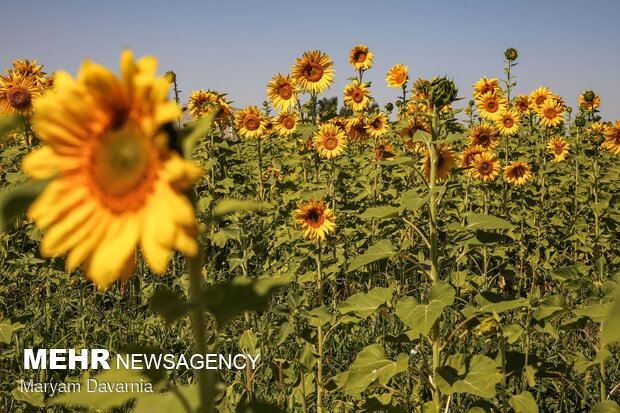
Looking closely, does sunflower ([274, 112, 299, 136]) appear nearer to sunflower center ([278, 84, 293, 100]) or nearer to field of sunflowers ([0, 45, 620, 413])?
field of sunflowers ([0, 45, 620, 413])

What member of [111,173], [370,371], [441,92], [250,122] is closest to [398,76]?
[250,122]

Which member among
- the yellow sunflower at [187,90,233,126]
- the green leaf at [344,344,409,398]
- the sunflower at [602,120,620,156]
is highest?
the yellow sunflower at [187,90,233,126]

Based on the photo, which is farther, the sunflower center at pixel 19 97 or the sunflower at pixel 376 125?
the sunflower at pixel 376 125

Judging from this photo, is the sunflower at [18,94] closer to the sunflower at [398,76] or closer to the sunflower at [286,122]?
the sunflower at [286,122]

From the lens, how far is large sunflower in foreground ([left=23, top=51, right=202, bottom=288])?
2.59 feet

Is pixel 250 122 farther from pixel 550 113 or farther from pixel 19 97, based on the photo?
pixel 550 113

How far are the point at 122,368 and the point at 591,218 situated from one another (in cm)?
629

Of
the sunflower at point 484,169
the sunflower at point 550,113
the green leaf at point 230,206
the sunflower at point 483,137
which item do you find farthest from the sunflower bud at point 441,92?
the sunflower at point 550,113

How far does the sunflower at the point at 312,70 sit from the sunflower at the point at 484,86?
96.1 inches

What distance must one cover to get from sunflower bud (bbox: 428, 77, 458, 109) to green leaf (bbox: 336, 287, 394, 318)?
2.92ft

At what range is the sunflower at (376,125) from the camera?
5.76 meters

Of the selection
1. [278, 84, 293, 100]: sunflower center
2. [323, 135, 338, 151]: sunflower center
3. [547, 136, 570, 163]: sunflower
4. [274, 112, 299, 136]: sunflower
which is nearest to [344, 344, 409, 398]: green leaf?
[323, 135, 338, 151]: sunflower center


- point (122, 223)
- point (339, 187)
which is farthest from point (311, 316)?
point (339, 187)

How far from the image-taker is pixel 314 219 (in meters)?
3.77
